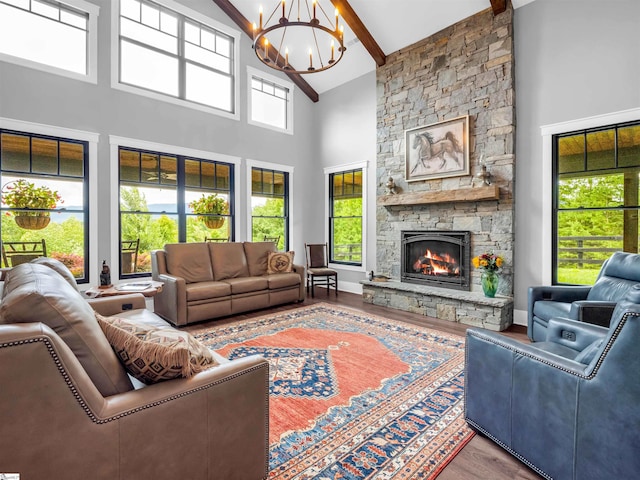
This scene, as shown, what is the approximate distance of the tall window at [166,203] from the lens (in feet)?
16.7

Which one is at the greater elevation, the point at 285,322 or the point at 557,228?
the point at 557,228

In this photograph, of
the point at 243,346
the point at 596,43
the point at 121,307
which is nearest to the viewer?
the point at 121,307

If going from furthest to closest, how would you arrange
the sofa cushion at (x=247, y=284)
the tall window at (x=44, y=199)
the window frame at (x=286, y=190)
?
the window frame at (x=286, y=190), the sofa cushion at (x=247, y=284), the tall window at (x=44, y=199)

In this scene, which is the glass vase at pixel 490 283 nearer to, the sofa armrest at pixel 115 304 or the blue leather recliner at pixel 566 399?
the blue leather recliner at pixel 566 399

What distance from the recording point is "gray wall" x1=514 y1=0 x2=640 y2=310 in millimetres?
3652

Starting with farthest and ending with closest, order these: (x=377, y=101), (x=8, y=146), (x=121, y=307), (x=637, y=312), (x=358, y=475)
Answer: (x=377, y=101)
(x=8, y=146)
(x=121, y=307)
(x=358, y=475)
(x=637, y=312)

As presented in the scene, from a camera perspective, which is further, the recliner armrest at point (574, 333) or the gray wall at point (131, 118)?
the gray wall at point (131, 118)

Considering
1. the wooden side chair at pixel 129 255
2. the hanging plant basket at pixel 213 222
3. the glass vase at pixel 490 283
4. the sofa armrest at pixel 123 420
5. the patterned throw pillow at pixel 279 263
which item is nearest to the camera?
the sofa armrest at pixel 123 420

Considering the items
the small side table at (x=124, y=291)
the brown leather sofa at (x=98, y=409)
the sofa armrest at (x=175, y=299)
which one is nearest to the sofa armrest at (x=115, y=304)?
the small side table at (x=124, y=291)

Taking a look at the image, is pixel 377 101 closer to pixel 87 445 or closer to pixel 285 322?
pixel 285 322

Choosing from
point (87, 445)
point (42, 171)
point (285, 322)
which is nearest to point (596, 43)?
point (285, 322)

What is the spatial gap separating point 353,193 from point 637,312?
5504 mm

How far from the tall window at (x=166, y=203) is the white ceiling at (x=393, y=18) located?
Result: 9.53 feet

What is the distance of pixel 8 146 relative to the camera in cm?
414
